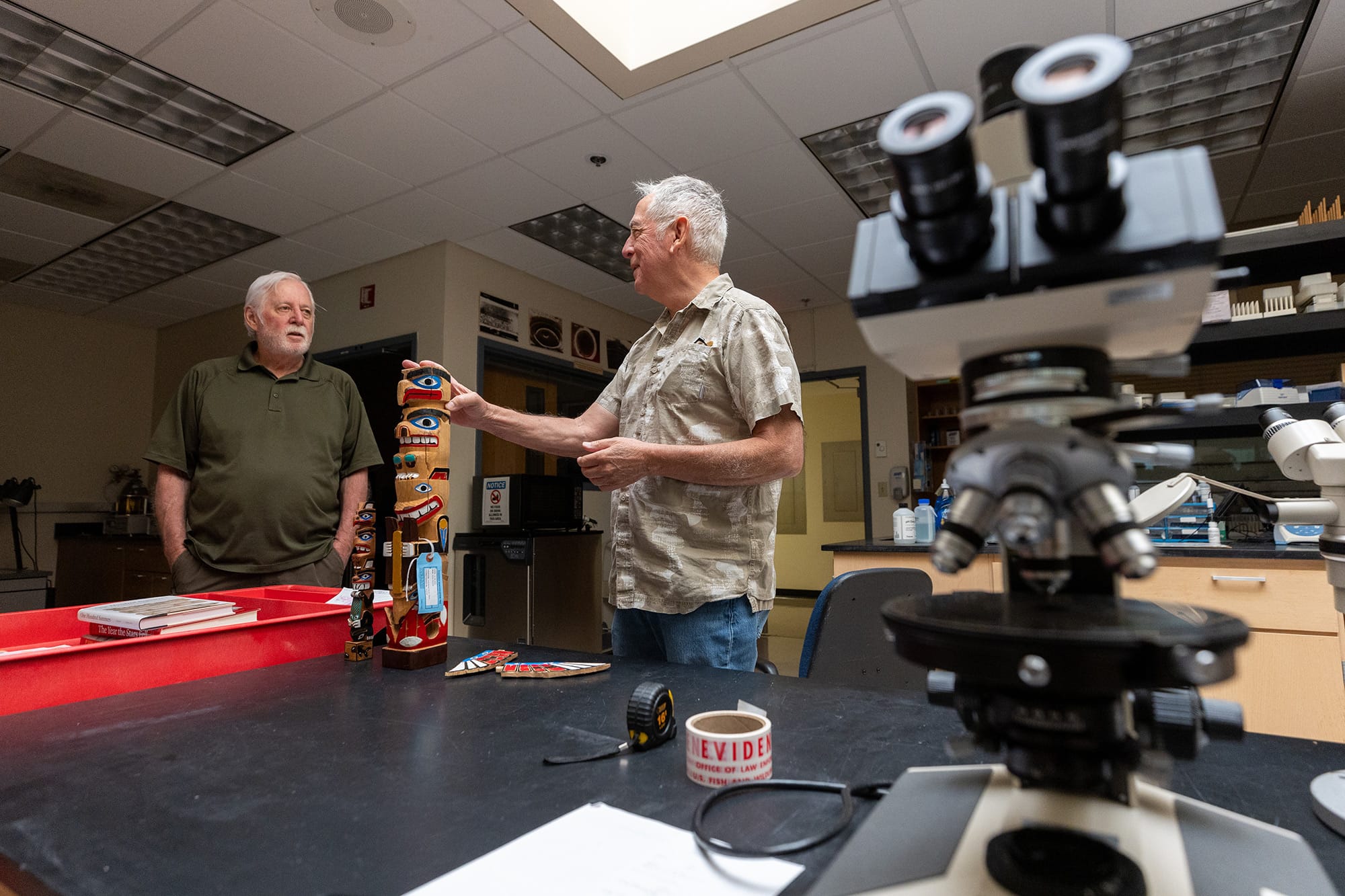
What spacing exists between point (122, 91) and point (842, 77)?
2840mm

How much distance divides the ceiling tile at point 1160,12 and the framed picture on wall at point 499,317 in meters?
3.41

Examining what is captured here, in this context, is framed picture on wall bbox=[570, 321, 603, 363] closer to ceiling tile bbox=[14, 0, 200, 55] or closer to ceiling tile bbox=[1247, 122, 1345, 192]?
ceiling tile bbox=[14, 0, 200, 55]

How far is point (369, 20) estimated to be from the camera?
231 centimetres

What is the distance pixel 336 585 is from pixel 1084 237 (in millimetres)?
2225

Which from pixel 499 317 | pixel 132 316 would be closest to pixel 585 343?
pixel 499 317

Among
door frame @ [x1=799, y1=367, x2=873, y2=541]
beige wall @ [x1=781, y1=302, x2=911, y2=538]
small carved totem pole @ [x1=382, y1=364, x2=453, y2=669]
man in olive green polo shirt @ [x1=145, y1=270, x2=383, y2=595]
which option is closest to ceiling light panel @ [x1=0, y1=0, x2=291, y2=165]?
man in olive green polo shirt @ [x1=145, y1=270, x2=383, y2=595]

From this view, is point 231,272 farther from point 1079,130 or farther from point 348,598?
point 1079,130

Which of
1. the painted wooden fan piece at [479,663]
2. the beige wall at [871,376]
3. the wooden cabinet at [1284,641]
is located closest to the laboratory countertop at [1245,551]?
the wooden cabinet at [1284,641]

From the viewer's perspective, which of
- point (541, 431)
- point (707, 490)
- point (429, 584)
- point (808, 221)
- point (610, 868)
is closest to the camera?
point (610, 868)

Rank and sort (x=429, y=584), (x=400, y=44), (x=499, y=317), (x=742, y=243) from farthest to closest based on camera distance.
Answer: (x=499, y=317) < (x=742, y=243) < (x=400, y=44) < (x=429, y=584)

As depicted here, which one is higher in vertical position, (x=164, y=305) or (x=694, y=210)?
(x=164, y=305)

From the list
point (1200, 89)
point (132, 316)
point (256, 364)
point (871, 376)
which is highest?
point (1200, 89)

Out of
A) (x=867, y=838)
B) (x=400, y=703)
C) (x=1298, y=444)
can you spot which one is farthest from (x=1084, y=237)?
(x=400, y=703)

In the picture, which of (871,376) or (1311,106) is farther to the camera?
(871,376)
